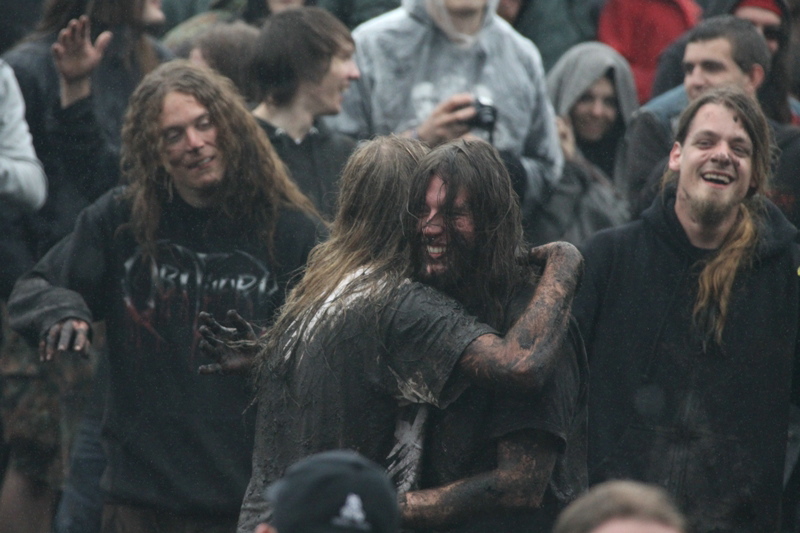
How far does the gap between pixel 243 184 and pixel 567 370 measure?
1.92 m

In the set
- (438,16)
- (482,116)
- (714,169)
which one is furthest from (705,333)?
(438,16)

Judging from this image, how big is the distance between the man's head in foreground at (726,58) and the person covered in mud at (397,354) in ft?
8.97

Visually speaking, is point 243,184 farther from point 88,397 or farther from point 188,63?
point 88,397

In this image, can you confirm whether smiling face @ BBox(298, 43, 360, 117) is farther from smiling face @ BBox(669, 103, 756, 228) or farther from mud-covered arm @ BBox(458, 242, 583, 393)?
mud-covered arm @ BBox(458, 242, 583, 393)

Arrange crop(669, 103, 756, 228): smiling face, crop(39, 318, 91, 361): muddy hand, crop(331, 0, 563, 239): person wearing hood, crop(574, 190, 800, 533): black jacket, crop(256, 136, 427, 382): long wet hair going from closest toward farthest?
crop(256, 136, 427, 382): long wet hair < crop(39, 318, 91, 361): muddy hand < crop(574, 190, 800, 533): black jacket < crop(669, 103, 756, 228): smiling face < crop(331, 0, 563, 239): person wearing hood

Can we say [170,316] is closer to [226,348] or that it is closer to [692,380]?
[226,348]

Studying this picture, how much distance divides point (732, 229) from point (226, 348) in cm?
213

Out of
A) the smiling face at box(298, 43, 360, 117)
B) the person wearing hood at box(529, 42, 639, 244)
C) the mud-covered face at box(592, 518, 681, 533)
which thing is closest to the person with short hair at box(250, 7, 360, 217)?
the smiling face at box(298, 43, 360, 117)

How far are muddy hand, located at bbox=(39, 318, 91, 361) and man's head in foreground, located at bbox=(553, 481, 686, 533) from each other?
2.41 meters

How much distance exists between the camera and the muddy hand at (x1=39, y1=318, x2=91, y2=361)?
452cm

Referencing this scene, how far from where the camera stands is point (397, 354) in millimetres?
3445

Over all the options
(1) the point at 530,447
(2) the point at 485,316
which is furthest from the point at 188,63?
(1) the point at 530,447

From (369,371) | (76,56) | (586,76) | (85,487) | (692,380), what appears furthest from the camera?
(586,76)

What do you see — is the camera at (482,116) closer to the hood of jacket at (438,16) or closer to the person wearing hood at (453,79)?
the person wearing hood at (453,79)
